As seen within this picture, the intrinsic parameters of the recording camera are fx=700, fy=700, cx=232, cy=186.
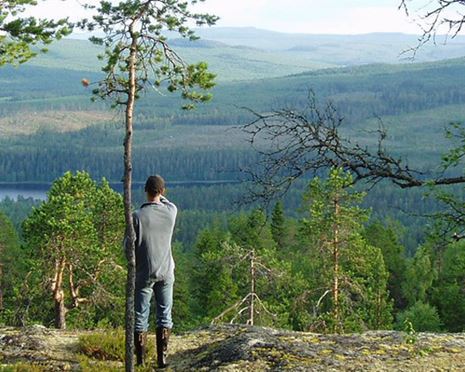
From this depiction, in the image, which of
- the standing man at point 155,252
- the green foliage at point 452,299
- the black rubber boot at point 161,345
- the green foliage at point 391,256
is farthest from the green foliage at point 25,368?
the green foliage at point 391,256

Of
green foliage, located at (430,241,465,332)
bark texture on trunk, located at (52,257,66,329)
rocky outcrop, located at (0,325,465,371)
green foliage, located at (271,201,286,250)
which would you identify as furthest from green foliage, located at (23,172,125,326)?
green foliage, located at (271,201,286,250)

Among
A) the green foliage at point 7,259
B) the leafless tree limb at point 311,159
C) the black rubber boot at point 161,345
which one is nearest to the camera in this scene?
the leafless tree limb at point 311,159

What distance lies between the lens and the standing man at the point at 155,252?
31.4ft

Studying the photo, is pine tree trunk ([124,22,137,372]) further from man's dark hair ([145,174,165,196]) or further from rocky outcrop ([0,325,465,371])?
rocky outcrop ([0,325,465,371])

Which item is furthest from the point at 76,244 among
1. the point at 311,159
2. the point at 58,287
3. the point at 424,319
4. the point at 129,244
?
the point at 424,319

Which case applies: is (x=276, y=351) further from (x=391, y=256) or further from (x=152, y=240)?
(x=391, y=256)

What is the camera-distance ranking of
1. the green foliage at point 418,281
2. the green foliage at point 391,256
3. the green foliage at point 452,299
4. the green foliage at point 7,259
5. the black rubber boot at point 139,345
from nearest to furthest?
1. the black rubber boot at point 139,345
2. the green foliage at point 452,299
3. the green foliage at point 7,259
4. the green foliage at point 418,281
5. the green foliage at point 391,256

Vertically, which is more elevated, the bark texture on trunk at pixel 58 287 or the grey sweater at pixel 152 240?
the grey sweater at pixel 152 240

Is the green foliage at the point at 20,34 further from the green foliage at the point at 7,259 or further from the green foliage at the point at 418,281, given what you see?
the green foliage at the point at 418,281

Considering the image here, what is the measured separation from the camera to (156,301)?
995 cm

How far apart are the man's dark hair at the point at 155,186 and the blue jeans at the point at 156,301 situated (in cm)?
125

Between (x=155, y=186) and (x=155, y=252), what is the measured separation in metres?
0.91

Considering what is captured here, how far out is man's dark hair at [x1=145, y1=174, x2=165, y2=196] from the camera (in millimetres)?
9633

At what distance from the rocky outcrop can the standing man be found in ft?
3.07
